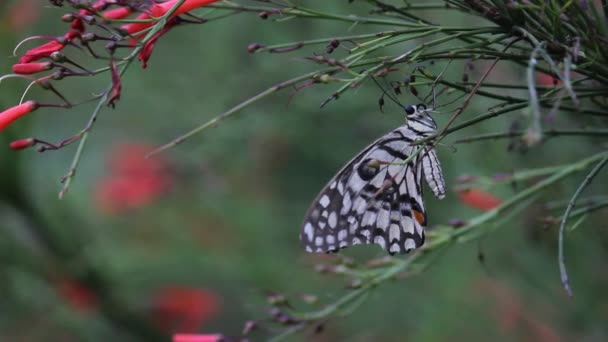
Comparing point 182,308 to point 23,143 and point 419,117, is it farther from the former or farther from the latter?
point 23,143

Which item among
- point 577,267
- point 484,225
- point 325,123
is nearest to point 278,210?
point 325,123

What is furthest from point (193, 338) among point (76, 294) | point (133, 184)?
point (133, 184)

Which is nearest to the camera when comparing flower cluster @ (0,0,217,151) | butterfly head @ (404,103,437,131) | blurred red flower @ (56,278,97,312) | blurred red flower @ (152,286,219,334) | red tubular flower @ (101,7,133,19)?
flower cluster @ (0,0,217,151)

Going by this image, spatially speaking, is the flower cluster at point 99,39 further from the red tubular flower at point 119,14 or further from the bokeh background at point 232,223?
the bokeh background at point 232,223

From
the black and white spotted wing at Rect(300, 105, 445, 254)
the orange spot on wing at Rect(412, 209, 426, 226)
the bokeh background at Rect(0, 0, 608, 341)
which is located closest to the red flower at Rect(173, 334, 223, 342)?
the black and white spotted wing at Rect(300, 105, 445, 254)

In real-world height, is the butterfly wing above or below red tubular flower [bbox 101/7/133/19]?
below

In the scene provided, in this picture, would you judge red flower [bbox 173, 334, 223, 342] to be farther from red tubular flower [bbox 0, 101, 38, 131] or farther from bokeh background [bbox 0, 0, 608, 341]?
bokeh background [bbox 0, 0, 608, 341]
